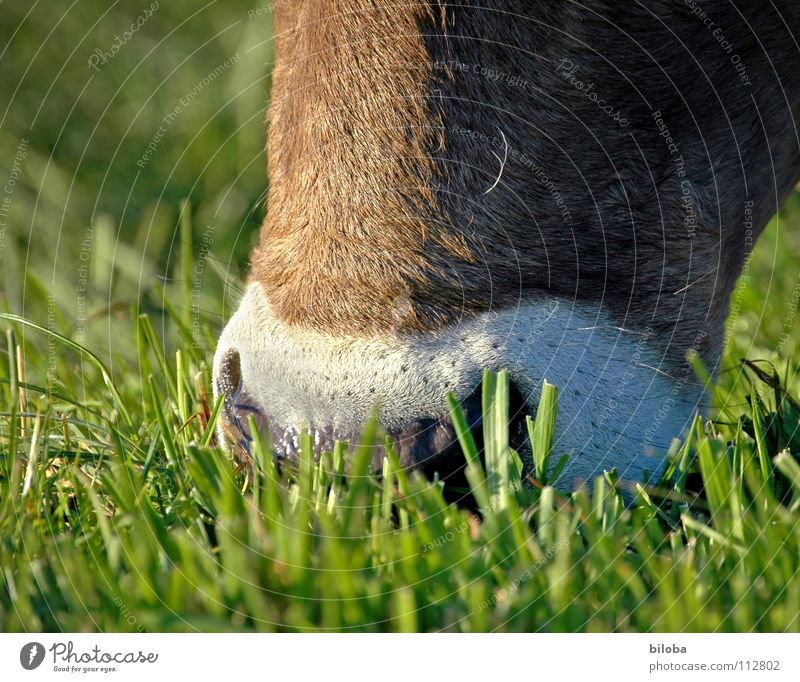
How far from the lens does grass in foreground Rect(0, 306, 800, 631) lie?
50.3 inches

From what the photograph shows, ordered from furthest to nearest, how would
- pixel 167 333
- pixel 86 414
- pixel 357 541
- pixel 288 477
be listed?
1. pixel 167 333
2. pixel 86 414
3. pixel 288 477
4. pixel 357 541

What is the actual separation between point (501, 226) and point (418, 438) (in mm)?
396

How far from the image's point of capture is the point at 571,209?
1732 millimetres

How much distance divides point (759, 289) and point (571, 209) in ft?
4.92

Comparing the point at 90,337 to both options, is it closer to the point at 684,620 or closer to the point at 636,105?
the point at 636,105

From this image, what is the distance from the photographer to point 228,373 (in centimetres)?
178

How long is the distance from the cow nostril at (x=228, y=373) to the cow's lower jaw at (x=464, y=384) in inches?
1.0

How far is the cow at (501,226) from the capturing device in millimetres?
1635

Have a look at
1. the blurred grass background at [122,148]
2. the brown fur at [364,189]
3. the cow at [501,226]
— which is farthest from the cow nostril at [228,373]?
the blurred grass background at [122,148]

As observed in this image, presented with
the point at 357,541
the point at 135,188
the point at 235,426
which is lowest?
the point at 357,541

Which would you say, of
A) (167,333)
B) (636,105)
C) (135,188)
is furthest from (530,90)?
(135,188)
